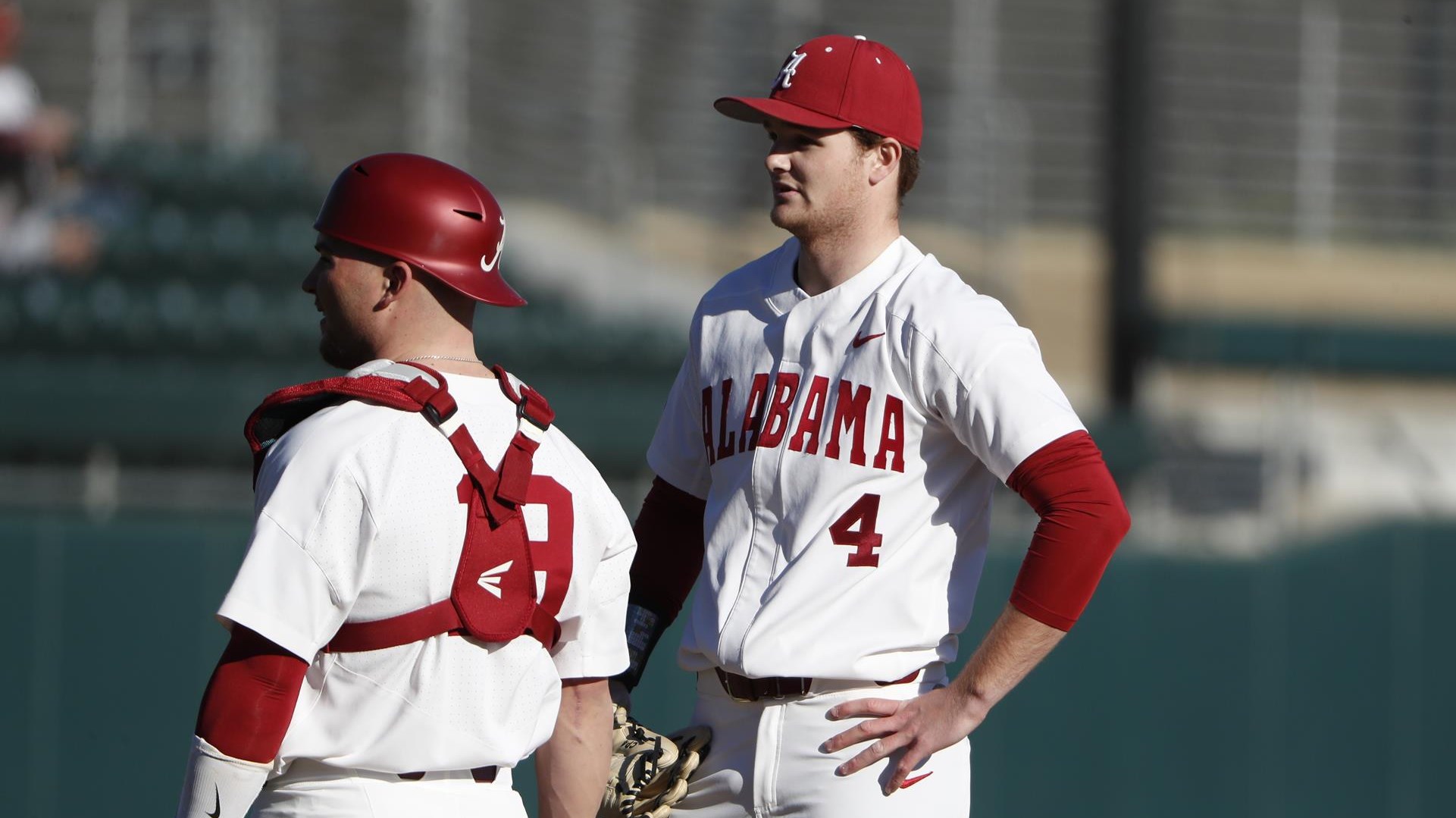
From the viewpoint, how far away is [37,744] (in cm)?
474

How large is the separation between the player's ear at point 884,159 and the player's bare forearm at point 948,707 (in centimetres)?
67

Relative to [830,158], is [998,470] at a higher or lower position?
lower

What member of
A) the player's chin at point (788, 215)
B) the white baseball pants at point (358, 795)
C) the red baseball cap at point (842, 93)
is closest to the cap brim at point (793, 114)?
the red baseball cap at point (842, 93)

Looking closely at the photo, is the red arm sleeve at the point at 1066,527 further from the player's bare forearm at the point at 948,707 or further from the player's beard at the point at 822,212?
the player's beard at the point at 822,212

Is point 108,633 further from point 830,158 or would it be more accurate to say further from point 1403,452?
point 1403,452

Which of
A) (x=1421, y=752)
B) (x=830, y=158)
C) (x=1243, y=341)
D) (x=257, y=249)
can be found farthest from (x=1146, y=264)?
(x=830, y=158)

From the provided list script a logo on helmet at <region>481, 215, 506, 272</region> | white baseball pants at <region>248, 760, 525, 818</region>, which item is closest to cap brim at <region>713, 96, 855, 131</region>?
script a logo on helmet at <region>481, 215, 506, 272</region>

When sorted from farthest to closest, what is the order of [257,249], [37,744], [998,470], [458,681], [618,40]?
[618,40]
[257,249]
[37,744]
[998,470]
[458,681]

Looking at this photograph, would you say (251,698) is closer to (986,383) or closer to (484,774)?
(484,774)

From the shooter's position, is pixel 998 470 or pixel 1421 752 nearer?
pixel 998 470

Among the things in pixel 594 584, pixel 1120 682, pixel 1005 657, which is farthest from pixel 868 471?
pixel 1120 682

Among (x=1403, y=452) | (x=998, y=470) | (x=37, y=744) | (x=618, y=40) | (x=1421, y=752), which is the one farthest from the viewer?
(x=618, y=40)

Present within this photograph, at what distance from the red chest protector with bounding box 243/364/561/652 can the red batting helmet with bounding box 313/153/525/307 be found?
134mm

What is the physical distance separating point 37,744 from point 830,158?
3346mm
